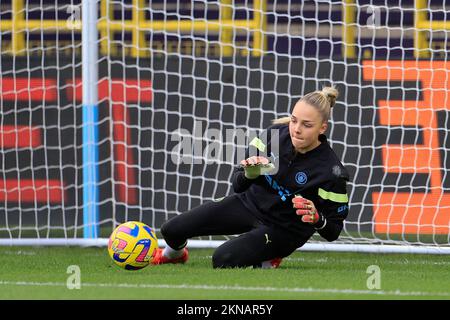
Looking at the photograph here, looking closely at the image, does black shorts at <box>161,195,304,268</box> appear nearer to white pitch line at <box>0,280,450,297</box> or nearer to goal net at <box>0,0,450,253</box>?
white pitch line at <box>0,280,450,297</box>

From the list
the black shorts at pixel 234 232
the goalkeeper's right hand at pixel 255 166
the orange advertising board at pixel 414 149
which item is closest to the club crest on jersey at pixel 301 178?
the goalkeeper's right hand at pixel 255 166

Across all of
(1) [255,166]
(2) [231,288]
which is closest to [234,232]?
(1) [255,166]

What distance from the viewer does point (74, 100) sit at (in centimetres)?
945

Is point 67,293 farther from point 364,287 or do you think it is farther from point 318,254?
point 318,254

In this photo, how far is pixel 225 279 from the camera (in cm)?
625

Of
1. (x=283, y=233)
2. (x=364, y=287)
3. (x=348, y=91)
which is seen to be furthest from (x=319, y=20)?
(x=364, y=287)

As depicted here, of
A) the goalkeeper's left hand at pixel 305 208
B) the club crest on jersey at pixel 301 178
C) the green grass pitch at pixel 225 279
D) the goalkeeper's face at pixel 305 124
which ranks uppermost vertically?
the goalkeeper's face at pixel 305 124

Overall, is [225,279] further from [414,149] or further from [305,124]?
[414,149]

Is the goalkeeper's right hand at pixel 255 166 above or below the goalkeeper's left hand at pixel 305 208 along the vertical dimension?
above

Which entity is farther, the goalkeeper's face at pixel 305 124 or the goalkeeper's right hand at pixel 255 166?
the goalkeeper's face at pixel 305 124

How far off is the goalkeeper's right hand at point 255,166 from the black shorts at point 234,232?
0.40 metres

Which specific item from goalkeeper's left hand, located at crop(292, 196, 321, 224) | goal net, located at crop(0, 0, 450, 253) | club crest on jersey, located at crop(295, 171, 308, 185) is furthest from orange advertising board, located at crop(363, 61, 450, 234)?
goalkeeper's left hand, located at crop(292, 196, 321, 224)

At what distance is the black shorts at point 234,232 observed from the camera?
6.97m

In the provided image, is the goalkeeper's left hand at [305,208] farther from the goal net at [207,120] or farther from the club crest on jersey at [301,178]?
the goal net at [207,120]
